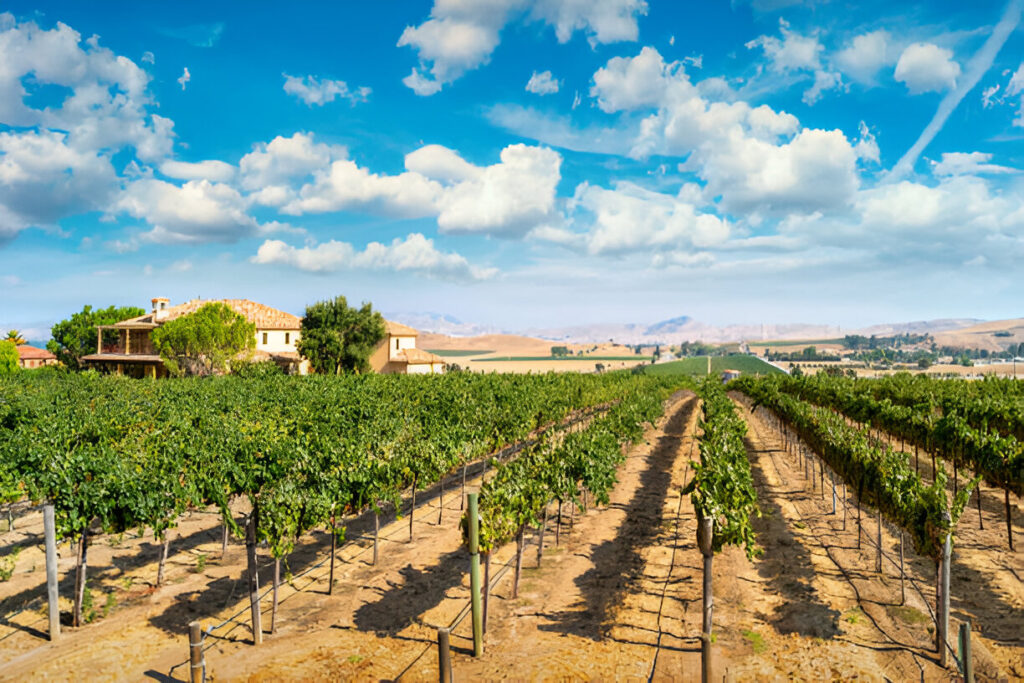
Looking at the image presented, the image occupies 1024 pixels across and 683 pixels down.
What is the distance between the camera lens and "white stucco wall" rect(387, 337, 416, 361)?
250 ft

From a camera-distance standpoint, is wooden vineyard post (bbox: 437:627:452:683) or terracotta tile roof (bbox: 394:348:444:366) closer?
wooden vineyard post (bbox: 437:627:452:683)

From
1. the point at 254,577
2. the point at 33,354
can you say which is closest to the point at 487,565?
the point at 254,577

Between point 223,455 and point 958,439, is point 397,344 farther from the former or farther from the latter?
point 958,439

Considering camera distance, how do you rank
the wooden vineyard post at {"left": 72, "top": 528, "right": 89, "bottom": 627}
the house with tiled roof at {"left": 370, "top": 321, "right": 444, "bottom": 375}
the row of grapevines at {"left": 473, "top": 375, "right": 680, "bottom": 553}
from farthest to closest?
the house with tiled roof at {"left": 370, "top": 321, "right": 444, "bottom": 375}, the row of grapevines at {"left": 473, "top": 375, "right": 680, "bottom": 553}, the wooden vineyard post at {"left": 72, "top": 528, "right": 89, "bottom": 627}

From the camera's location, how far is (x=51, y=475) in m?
10.6

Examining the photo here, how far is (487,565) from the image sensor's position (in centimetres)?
991

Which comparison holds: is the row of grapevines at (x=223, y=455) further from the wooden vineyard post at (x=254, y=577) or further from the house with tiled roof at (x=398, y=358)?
the house with tiled roof at (x=398, y=358)

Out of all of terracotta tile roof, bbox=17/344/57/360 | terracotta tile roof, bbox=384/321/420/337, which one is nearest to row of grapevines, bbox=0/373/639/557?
terracotta tile roof, bbox=384/321/420/337

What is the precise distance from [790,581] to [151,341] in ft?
211

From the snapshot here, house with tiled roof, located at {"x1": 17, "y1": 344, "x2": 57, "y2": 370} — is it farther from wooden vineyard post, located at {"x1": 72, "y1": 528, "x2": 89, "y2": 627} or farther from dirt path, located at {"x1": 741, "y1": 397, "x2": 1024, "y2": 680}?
dirt path, located at {"x1": 741, "y1": 397, "x2": 1024, "y2": 680}

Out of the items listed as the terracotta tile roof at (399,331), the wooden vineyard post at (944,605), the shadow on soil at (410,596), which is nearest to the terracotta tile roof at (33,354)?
the terracotta tile roof at (399,331)

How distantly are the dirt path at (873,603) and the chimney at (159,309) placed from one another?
66922 mm

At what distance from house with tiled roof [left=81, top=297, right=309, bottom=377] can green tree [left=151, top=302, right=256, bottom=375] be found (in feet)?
19.6

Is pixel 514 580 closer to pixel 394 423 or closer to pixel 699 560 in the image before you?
pixel 699 560
